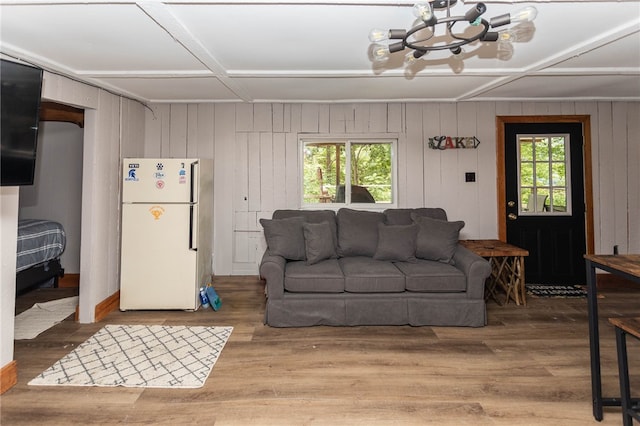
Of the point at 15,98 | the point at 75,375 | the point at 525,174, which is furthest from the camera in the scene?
the point at 525,174

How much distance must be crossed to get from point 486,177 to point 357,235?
204cm

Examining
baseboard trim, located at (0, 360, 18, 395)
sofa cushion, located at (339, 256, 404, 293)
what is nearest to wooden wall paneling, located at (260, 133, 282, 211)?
sofa cushion, located at (339, 256, 404, 293)

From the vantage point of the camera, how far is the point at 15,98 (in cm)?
181

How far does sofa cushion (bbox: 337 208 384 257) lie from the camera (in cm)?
362

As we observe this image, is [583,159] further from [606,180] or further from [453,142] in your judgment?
[453,142]

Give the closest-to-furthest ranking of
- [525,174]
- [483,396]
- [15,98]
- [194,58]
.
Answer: [15,98], [483,396], [194,58], [525,174]

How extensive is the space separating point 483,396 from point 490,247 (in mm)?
2049

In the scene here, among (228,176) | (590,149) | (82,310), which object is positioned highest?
(590,149)

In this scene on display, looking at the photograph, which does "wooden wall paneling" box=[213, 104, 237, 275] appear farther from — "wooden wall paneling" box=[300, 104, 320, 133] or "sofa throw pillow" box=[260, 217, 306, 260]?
"sofa throw pillow" box=[260, 217, 306, 260]

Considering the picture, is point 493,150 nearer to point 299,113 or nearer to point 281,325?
point 299,113

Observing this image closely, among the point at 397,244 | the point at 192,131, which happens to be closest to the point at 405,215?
the point at 397,244

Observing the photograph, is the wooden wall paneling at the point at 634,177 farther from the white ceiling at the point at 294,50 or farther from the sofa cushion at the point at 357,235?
the sofa cushion at the point at 357,235

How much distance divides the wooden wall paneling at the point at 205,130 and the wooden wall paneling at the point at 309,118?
3.91 feet

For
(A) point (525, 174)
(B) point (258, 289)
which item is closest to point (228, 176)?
(B) point (258, 289)
